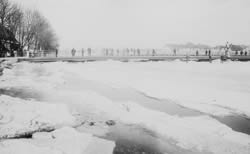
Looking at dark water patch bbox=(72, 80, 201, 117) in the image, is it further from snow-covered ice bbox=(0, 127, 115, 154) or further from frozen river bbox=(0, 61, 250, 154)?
snow-covered ice bbox=(0, 127, 115, 154)

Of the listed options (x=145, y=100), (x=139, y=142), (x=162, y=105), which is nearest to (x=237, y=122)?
(x=162, y=105)

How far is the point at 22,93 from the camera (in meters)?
8.86

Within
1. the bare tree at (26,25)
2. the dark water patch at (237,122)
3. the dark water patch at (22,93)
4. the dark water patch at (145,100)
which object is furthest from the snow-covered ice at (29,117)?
the bare tree at (26,25)

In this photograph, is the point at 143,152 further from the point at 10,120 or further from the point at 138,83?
the point at 138,83

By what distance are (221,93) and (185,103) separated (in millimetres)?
2310

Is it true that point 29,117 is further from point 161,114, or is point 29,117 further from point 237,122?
point 237,122

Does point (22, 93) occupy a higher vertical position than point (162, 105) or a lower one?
higher

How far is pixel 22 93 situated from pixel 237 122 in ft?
26.7

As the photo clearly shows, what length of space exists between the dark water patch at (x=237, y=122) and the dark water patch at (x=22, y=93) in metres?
6.63

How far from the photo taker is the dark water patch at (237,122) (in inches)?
217

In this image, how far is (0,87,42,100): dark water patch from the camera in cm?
826

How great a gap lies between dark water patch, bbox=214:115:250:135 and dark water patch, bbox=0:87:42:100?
6.63m

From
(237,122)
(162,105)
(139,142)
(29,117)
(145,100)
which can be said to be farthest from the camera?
(145,100)

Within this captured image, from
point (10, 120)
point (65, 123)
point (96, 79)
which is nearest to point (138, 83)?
point (96, 79)
